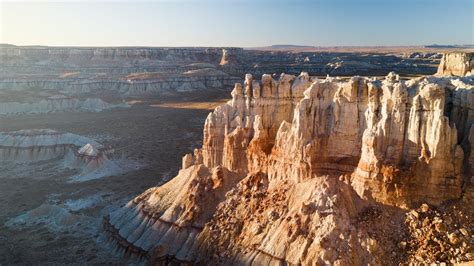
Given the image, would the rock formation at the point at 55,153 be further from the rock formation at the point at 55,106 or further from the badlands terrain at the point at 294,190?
the rock formation at the point at 55,106

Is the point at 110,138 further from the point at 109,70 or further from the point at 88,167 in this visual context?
the point at 109,70

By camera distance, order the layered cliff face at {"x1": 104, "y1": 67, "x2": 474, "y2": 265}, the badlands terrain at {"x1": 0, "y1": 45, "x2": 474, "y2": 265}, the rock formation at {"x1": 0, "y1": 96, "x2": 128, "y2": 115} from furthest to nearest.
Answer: the rock formation at {"x1": 0, "y1": 96, "x2": 128, "y2": 115}
the layered cliff face at {"x1": 104, "y1": 67, "x2": 474, "y2": 265}
the badlands terrain at {"x1": 0, "y1": 45, "x2": 474, "y2": 265}

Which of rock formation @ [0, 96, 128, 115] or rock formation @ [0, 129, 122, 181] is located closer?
rock formation @ [0, 129, 122, 181]

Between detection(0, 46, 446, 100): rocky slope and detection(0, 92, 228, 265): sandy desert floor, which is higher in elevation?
detection(0, 46, 446, 100): rocky slope

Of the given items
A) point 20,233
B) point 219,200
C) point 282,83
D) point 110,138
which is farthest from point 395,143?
point 110,138

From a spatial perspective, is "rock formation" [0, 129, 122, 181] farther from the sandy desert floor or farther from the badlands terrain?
the badlands terrain

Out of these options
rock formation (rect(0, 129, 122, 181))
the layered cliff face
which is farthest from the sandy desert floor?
the layered cliff face
